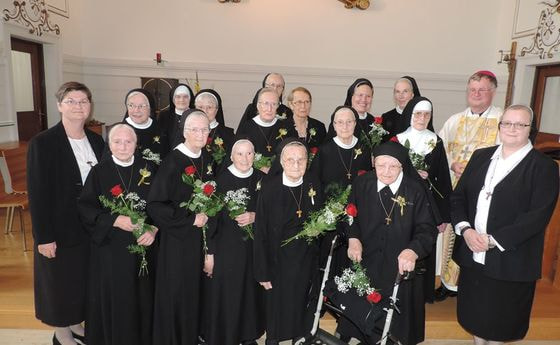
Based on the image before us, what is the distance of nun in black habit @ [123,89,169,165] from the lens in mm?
3670

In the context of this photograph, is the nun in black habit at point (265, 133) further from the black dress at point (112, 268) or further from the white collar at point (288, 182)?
the black dress at point (112, 268)

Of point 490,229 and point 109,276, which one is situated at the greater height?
point 490,229

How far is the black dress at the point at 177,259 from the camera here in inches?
109

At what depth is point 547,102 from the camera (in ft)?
26.0

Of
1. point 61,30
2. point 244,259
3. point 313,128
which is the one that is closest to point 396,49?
point 313,128

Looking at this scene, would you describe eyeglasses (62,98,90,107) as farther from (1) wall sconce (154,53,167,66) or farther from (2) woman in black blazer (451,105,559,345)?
(1) wall sconce (154,53,167,66)

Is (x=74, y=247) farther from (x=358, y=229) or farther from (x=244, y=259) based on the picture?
(x=358, y=229)

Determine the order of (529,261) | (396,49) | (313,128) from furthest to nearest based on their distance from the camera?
(396,49), (313,128), (529,261)

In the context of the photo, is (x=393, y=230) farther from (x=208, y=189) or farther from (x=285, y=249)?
(x=208, y=189)

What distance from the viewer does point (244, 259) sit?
294 cm

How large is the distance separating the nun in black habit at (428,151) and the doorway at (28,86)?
7.24 meters

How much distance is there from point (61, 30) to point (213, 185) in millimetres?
7744

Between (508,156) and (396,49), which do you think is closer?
(508,156)

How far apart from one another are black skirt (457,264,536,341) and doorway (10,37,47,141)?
26.3 ft
